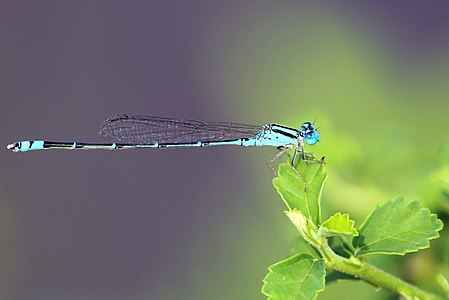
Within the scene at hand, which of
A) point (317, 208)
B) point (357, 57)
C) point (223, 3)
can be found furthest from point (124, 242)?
point (317, 208)

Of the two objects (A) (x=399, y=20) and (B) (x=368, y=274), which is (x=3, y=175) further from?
(B) (x=368, y=274)

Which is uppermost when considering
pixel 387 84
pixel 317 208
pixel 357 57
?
pixel 357 57

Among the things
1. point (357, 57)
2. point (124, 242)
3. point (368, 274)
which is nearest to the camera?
point (368, 274)

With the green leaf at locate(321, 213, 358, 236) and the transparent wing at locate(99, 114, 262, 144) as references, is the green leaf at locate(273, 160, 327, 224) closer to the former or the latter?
the green leaf at locate(321, 213, 358, 236)

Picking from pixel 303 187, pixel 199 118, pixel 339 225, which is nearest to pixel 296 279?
pixel 339 225

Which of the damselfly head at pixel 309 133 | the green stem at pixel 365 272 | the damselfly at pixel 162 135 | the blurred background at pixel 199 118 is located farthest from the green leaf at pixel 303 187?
the damselfly at pixel 162 135

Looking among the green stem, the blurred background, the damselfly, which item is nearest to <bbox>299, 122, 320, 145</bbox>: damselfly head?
the blurred background

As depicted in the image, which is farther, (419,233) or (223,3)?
(223,3)

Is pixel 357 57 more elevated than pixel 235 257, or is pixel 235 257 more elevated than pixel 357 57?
pixel 357 57

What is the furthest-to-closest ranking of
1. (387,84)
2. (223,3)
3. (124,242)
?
(223,3)
(124,242)
(387,84)

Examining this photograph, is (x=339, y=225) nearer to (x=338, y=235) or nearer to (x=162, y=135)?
(x=338, y=235)
